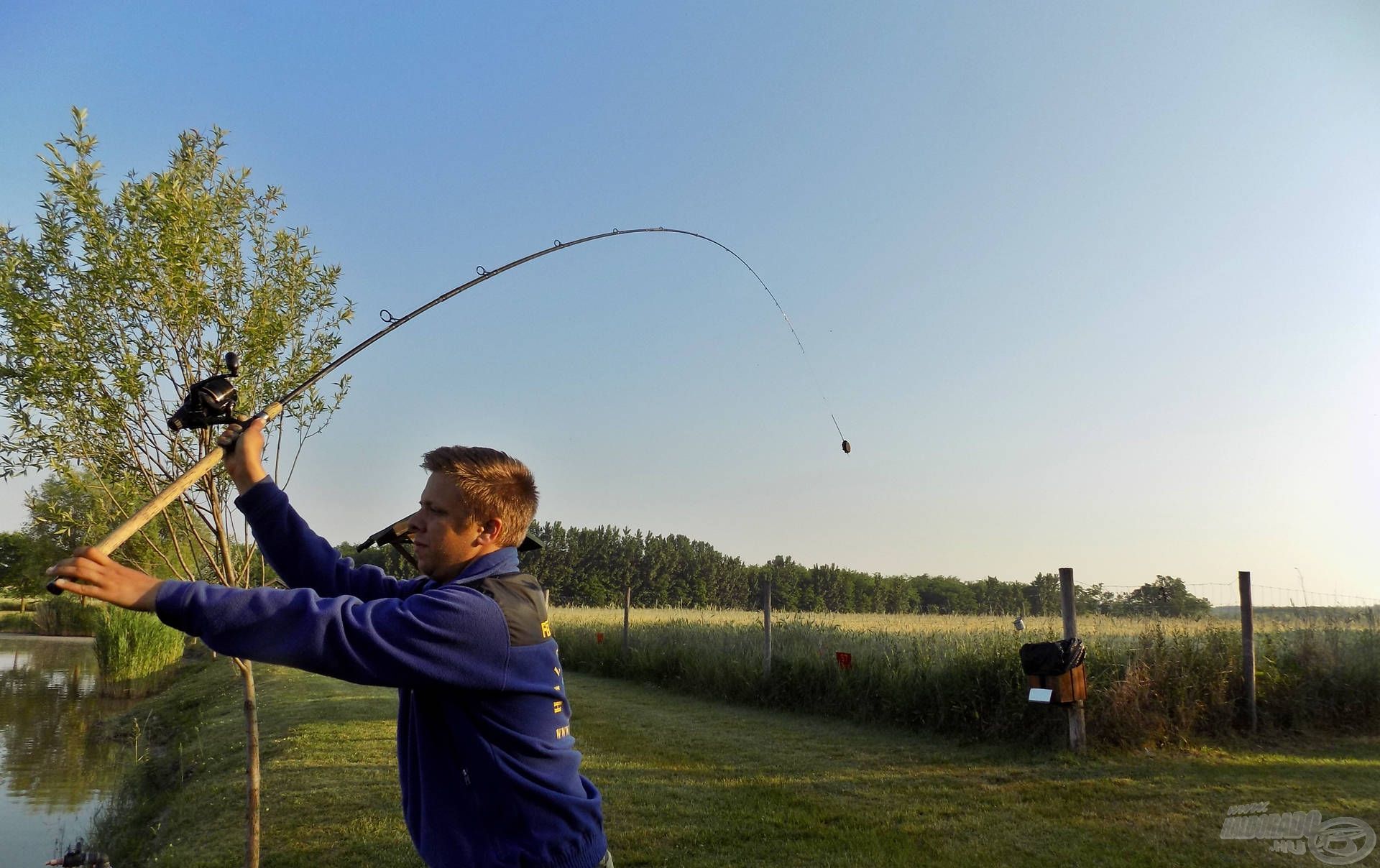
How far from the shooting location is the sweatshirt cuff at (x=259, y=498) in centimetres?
258

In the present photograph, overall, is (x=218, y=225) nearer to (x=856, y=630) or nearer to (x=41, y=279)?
(x=41, y=279)

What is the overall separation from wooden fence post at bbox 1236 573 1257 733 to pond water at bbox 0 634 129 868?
1346cm

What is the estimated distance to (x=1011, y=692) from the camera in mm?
10414

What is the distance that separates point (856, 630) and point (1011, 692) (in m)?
6.34

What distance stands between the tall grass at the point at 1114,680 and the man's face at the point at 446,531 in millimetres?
9376

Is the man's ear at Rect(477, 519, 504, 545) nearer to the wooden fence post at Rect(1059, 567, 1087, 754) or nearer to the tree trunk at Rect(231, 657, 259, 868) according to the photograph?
the tree trunk at Rect(231, 657, 259, 868)

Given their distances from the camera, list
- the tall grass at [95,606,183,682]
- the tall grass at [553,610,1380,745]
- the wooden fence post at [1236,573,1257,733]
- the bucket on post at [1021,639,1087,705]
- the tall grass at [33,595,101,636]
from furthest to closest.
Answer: the tall grass at [33,595,101,636] < the tall grass at [95,606,183,682] < the wooden fence post at [1236,573,1257,733] < the tall grass at [553,610,1380,745] < the bucket on post at [1021,639,1087,705]

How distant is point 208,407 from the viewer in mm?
2506

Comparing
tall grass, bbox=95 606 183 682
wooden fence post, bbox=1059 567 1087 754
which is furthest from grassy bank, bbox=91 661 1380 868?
tall grass, bbox=95 606 183 682

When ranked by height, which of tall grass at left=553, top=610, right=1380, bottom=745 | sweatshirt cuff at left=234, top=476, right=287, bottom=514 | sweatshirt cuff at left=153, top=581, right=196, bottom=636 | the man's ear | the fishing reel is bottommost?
tall grass at left=553, top=610, right=1380, bottom=745

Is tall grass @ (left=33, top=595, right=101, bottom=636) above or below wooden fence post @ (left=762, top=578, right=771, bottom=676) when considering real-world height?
below

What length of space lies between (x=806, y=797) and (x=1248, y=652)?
20.0 feet

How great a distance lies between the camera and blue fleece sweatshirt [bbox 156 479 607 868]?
1.86m

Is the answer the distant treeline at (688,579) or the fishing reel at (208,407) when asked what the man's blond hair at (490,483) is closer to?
the fishing reel at (208,407)
